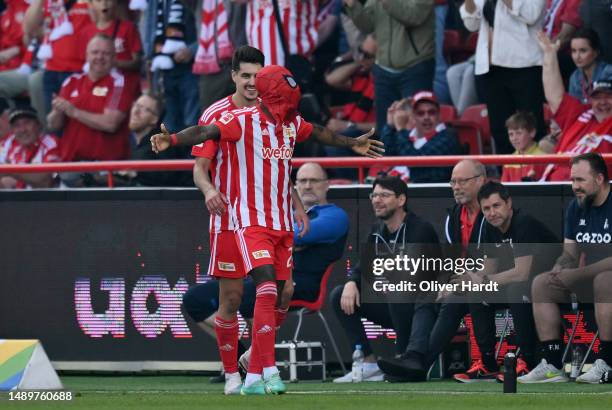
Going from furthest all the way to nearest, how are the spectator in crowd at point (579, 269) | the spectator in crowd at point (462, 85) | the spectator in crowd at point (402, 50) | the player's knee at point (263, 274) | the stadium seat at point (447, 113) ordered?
the spectator in crowd at point (462, 85), the stadium seat at point (447, 113), the spectator in crowd at point (402, 50), the spectator in crowd at point (579, 269), the player's knee at point (263, 274)

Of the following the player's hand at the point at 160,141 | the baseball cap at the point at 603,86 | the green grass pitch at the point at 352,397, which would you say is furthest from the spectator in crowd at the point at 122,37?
the player's hand at the point at 160,141

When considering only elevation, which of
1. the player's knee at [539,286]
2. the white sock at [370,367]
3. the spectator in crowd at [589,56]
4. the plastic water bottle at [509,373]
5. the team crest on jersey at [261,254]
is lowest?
the white sock at [370,367]

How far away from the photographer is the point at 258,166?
10039mm

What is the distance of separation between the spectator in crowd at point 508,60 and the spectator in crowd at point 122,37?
4.23 metres

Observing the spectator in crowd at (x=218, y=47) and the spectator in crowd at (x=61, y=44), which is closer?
the spectator in crowd at (x=218, y=47)

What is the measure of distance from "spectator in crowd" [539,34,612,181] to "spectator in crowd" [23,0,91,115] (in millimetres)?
6100

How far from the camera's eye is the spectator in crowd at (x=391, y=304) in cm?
1180

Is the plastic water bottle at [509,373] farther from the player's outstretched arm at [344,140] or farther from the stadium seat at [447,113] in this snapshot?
the stadium seat at [447,113]

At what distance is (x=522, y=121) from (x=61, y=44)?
6.36 m

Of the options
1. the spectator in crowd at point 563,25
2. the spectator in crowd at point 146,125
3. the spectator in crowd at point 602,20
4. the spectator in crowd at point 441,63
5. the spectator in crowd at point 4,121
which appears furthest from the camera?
the spectator in crowd at point 4,121

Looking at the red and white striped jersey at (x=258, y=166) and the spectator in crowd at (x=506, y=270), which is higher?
the red and white striped jersey at (x=258, y=166)

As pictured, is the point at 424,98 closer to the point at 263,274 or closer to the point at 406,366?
the point at 406,366

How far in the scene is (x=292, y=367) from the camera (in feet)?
39.4

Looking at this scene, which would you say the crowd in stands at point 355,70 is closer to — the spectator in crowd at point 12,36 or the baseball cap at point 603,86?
the baseball cap at point 603,86
